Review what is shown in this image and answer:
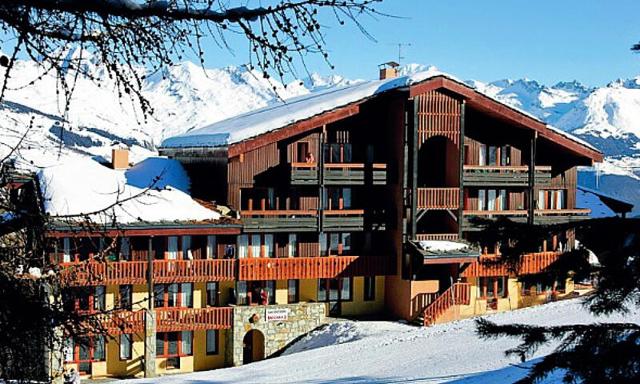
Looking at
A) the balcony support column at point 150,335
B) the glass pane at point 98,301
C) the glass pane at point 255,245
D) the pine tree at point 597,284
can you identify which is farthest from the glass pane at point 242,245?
the pine tree at point 597,284

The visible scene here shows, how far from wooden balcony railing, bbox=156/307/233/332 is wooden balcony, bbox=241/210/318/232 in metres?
2.72

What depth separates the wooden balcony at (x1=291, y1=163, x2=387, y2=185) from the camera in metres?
27.0

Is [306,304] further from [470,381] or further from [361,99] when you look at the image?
[470,381]

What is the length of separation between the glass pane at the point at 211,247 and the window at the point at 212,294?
85cm

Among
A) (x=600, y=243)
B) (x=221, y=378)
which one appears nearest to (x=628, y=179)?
(x=221, y=378)

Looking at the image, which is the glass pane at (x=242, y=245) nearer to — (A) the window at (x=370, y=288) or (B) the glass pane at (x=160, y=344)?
(B) the glass pane at (x=160, y=344)

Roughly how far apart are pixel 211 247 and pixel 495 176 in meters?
9.92

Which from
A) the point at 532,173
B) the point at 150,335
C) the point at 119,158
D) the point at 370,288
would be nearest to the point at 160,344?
the point at 150,335

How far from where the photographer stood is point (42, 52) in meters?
3.81

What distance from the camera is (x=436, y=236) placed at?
28.0 metres

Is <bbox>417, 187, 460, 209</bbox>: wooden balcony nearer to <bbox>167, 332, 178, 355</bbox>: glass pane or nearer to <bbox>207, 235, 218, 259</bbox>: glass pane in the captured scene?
<bbox>207, 235, 218, 259</bbox>: glass pane

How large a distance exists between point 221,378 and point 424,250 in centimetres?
903

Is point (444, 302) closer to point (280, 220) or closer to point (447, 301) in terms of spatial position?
point (447, 301)

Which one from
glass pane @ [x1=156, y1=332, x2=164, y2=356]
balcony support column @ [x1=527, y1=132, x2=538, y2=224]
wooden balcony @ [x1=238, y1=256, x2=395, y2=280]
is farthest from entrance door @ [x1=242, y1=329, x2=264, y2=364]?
balcony support column @ [x1=527, y1=132, x2=538, y2=224]
